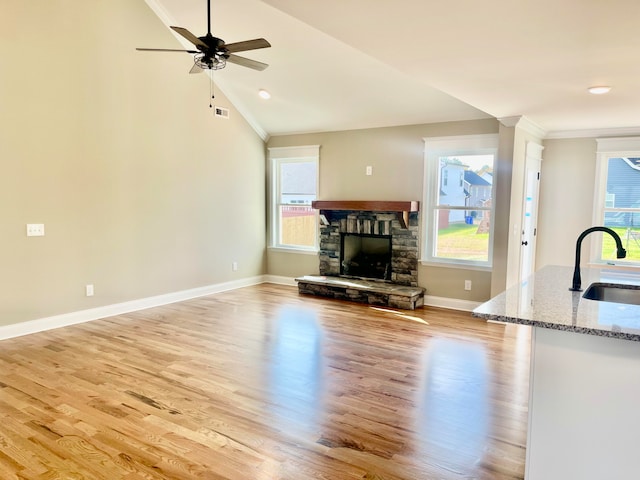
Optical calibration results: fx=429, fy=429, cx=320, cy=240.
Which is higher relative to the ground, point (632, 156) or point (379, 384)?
point (632, 156)

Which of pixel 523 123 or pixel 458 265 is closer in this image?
pixel 523 123

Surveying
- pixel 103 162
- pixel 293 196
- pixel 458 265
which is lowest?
pixel 458 265

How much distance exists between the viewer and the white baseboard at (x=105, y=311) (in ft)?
13.8

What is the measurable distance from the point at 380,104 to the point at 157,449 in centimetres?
451

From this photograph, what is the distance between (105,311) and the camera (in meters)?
4.92

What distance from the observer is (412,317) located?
5074mm

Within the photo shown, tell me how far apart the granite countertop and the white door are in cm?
302

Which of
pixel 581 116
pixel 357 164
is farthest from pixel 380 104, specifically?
pixel 581 116

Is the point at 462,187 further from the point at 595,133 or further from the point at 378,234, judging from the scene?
the point at 595,133

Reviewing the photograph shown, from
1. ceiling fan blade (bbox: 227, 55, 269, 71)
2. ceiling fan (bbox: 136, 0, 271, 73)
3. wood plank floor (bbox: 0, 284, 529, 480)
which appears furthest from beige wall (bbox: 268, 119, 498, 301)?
ceiling fan (bbox: 136, 0, 271, 73)

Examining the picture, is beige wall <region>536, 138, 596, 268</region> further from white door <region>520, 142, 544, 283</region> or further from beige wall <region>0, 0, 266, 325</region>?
beige wall <region>0, 0, 266, 325</region>

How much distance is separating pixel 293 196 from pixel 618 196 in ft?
14.7

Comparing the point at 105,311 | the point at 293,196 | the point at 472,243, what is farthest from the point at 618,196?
the point at 105,311

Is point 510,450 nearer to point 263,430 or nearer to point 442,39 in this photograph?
point 263,430
